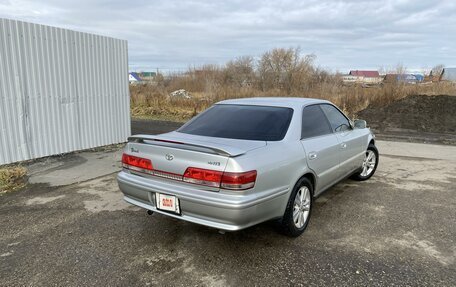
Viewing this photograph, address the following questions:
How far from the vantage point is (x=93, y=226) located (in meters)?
4.03

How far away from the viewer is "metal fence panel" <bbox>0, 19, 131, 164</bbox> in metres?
6.48

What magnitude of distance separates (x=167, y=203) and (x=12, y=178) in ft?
13.2

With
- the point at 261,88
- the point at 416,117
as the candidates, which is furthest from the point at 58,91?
the point at 261,88

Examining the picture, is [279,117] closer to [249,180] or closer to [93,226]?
[249,180]

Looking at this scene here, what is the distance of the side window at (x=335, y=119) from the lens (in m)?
4.71

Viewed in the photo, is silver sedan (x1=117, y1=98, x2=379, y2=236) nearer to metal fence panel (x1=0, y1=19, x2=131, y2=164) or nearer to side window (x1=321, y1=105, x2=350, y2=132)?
side window (x1=321, y1=105, x2=350, y2=132)

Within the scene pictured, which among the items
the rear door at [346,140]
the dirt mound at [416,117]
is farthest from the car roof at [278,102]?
the dirt mound at [416,117]

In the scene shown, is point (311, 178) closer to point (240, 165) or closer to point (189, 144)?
point (240, 165)

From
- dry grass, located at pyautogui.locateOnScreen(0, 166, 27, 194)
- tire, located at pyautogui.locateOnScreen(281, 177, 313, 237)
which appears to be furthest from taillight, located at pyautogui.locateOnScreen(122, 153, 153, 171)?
dry grass, located at pyautogui.locateOnScreen(0, 166, 27, 194)

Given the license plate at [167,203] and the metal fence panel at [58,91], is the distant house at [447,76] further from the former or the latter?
the license plate at [167,203]

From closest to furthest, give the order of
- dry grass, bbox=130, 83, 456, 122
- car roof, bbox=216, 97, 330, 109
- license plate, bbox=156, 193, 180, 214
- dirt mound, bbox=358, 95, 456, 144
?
1. license plate, bbox=156, 193, 180, 214
2. car roof, bbox=216, 97, 330, 109
3. dirt mound, bbox=358, 95, 456, 144
4. dry grass, bbox=130, 83, 456, 122

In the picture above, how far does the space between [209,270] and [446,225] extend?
296 centimetres

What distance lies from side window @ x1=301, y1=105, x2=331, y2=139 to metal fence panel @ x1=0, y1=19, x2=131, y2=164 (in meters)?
5.58

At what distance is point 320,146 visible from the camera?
4051 mm
